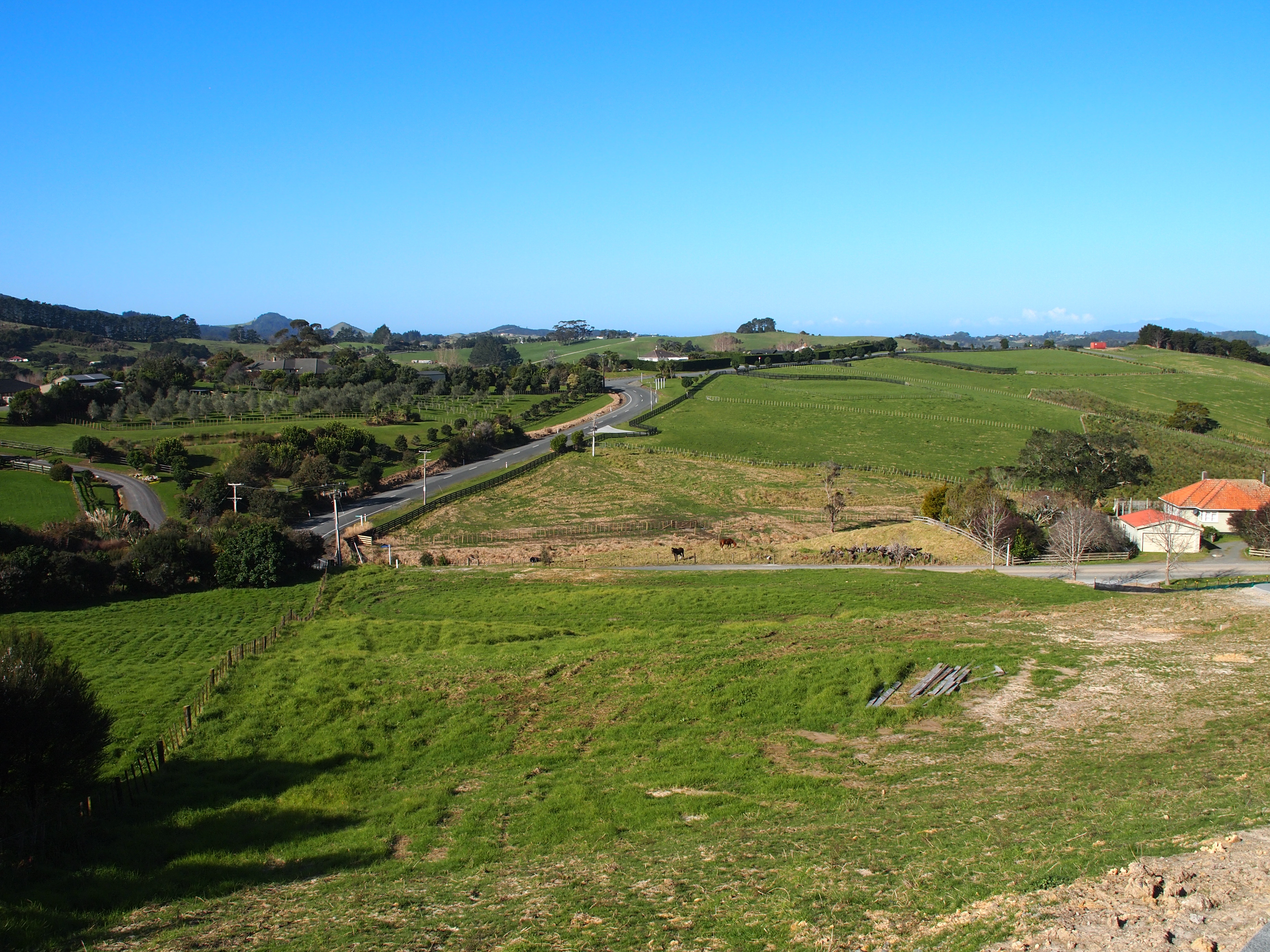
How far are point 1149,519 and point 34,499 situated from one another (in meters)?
71.5

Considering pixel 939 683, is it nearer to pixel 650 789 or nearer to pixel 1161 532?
pixel 650 789

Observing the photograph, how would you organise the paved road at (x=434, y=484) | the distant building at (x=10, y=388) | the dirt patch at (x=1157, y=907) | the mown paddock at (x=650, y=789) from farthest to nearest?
the distant building at (x=10, y=388), the paved road at (x=434, y=484), the mown paddock at (x=650, y=789), the dirt patch at (x=1157, y=907)

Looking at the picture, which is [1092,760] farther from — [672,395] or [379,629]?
[672,395]

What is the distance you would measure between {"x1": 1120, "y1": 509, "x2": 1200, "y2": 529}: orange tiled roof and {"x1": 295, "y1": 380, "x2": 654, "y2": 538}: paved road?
46.6m

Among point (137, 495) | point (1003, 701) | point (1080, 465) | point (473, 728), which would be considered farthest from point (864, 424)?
point (473, 728)

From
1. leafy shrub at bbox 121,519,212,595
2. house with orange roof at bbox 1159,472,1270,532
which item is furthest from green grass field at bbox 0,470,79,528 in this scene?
house with orange roof at bbox 1159,472,1270,532

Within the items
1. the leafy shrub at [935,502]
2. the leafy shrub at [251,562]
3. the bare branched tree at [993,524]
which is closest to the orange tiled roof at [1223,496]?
the bare branched tree at [993,524]

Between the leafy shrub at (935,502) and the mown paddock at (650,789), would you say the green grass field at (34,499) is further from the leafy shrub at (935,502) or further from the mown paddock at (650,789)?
the leafy shrub at (935,502)

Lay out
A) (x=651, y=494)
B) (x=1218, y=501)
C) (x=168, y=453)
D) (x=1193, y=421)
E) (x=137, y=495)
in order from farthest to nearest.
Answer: (x=1193, y=421) < (x=168, y=453) < (x=651, y=494) < (x=137, y=495) < (x=1218, y=501)

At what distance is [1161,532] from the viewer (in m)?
47.4

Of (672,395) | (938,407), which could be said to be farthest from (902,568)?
(672,395)

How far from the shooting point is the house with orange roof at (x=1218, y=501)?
51656 millimetres

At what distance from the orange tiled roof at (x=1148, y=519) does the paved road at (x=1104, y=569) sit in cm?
252

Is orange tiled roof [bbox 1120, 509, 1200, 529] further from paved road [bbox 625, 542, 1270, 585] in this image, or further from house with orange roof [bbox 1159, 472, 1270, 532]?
paved road [bbox 625, 542, 1270, 585]
